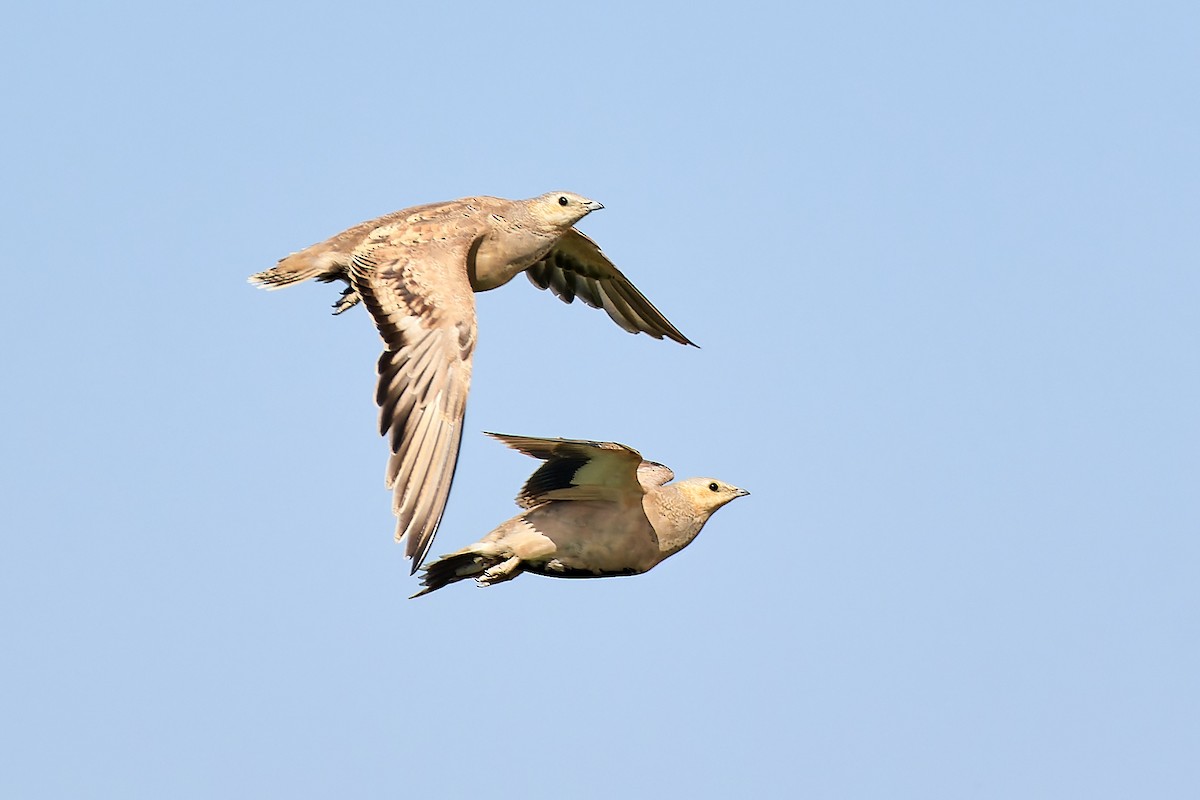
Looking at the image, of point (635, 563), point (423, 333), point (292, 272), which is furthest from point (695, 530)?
point (292, 272)

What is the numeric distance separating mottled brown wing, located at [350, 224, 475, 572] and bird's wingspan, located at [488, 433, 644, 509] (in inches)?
39.5

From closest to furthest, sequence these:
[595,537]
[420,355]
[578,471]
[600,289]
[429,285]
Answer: [420,355] → [595,537] → [578,471] → [429,285] → [600,289]

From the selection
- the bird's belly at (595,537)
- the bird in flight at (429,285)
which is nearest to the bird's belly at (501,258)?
the bird in flight at (429,285)

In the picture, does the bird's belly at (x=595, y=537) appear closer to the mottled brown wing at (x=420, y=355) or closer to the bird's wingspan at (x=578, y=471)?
the bird's wingspan at (x=578, y=471)

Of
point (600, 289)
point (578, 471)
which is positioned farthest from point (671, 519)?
point (600, 289)

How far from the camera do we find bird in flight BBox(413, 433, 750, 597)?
20734 millimetres

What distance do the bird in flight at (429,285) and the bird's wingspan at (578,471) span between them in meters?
1.08

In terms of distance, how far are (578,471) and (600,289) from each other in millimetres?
6791

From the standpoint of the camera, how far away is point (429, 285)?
21234 millimetres

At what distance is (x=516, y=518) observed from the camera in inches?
837

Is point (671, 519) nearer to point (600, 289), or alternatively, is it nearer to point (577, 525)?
point (577, 525)

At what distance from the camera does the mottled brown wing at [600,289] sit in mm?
27172

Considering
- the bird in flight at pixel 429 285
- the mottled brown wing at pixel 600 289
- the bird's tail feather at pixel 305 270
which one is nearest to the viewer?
the bird in flight at pixel 429 285

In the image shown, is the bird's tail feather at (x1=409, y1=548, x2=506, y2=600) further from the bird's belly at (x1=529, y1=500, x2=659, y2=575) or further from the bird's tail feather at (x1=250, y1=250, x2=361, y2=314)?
the bird's tail feather at (x1=250, y1=250, x2=361, y2=314)
